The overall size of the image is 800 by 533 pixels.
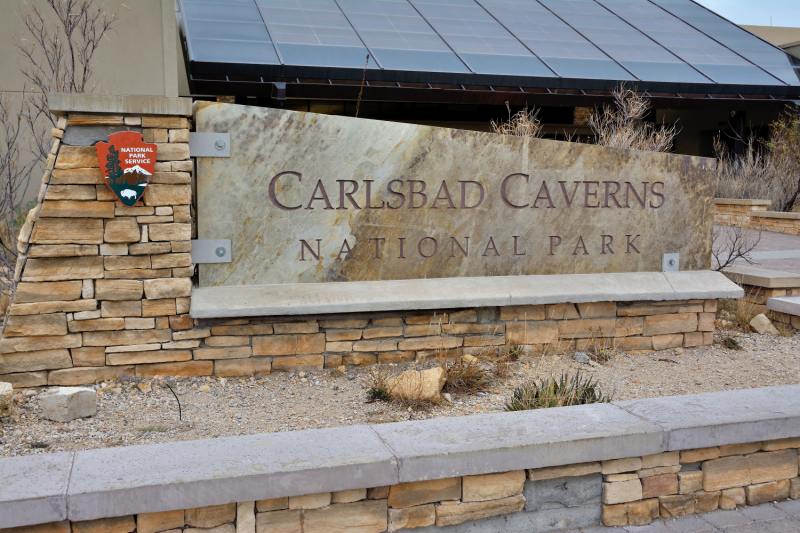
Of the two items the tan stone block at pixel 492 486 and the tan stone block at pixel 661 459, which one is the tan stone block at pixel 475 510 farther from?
the tan stone block at pixel 661 459

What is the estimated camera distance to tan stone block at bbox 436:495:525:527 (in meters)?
2.70

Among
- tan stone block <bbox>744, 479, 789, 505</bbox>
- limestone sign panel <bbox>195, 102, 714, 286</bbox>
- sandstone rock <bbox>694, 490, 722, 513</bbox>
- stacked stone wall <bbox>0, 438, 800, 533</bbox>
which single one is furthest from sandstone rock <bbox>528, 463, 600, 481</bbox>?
limestone sign panel <bbox>195, 102, 714, 286</bbox>

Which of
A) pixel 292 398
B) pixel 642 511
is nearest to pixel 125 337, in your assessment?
pixel 292 398

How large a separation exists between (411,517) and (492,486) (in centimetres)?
37

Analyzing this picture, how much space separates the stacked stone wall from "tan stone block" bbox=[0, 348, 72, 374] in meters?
1.94

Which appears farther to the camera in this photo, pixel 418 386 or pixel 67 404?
pixel 418 386

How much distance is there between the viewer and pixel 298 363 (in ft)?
14.6

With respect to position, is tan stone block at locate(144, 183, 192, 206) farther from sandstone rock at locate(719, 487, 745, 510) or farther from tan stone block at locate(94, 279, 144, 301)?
sandstone rock at locate(719, 487, 745, 510)

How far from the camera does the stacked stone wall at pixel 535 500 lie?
249 cm

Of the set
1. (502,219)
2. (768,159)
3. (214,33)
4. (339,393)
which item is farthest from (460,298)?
(768,159)

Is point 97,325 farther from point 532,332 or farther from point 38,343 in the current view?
point 532,332

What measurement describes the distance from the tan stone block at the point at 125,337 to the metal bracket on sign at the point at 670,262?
387cm

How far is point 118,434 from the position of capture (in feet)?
11.0

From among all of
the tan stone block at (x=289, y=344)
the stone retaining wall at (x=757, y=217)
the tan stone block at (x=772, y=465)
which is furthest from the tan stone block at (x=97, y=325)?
the stone retaining wall at (x=757, y=217)
